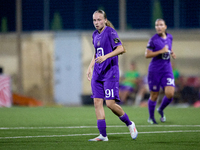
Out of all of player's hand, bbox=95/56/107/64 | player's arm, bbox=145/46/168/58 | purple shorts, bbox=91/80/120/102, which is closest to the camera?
player's hand, bbox=95/56/107/64

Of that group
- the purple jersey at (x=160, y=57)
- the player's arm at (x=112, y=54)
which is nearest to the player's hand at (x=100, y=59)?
the player's arm at (x=112, y=54)

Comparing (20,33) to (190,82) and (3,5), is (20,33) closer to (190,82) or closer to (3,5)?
(3,5)

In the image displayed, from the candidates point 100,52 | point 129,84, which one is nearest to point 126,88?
point 129,84

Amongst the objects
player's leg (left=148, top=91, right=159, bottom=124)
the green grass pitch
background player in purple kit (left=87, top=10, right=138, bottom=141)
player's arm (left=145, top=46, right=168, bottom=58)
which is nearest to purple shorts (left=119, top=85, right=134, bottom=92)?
player's leg (left=148, top=91, right=159, bottom=124)

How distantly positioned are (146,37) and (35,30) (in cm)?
513

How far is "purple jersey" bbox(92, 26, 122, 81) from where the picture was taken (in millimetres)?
6152

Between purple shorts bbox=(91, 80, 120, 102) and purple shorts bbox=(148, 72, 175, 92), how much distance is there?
282 cm

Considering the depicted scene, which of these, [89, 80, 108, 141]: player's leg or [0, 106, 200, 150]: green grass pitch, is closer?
[0, 106, 200, 150]: green grass pitch

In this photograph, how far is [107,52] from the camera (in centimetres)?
620

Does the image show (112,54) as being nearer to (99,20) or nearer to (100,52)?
(100,52)

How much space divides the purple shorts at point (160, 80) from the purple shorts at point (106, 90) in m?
2.82

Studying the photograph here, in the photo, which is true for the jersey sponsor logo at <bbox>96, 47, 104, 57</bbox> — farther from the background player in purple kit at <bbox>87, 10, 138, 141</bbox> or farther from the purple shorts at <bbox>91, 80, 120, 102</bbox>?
the purple shorts at <bbox>91, 80, 120, 102</bbox>

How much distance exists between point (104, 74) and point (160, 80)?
294cm

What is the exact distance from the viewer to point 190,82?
1789 cm
